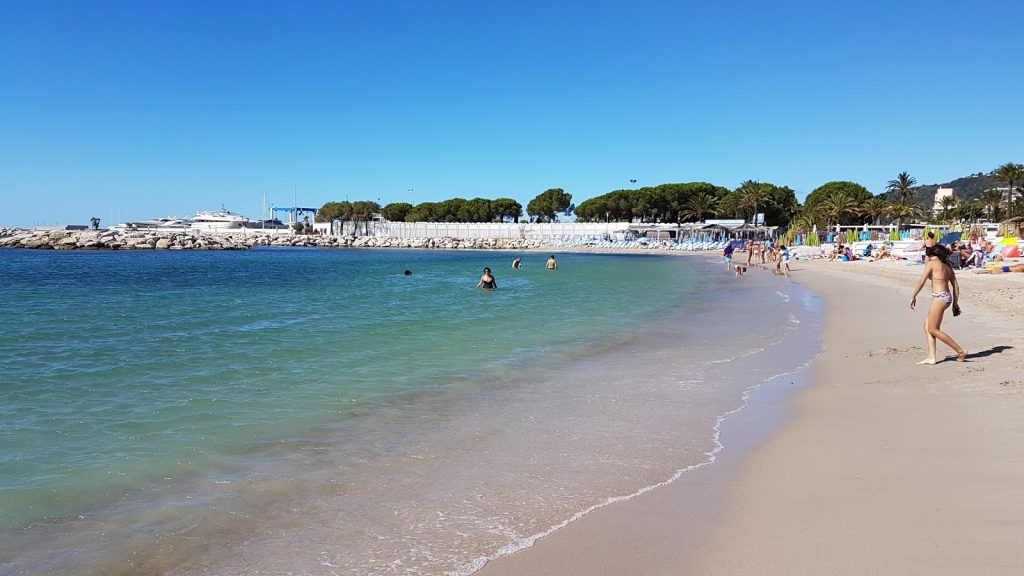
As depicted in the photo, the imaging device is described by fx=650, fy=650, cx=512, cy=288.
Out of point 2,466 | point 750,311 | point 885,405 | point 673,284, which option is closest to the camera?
point 2,466

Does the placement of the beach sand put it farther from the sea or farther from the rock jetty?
the rock jetty

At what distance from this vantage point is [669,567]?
11.3ft

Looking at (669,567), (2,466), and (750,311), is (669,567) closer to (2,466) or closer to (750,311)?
(2,466)

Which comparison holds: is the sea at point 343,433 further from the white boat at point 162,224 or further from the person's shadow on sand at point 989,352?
the white boat at point 162,224

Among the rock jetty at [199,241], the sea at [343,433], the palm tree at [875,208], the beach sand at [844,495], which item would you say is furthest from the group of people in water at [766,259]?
the rock jetty at [199,241]

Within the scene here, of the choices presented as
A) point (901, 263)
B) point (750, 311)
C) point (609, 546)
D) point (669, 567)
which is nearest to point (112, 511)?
point (609, 546)

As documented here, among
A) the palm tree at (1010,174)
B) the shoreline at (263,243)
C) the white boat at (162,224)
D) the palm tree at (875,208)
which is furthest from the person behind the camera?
the white boat at (162,224)

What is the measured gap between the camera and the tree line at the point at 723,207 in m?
74.7

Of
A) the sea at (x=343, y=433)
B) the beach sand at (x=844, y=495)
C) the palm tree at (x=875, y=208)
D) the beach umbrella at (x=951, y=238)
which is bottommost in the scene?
the sea at (x=343, y=433)

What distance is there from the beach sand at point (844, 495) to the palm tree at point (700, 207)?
319 feet

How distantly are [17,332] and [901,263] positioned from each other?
38.3 meters

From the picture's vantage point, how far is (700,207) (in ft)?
332

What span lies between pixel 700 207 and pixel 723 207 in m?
3.41

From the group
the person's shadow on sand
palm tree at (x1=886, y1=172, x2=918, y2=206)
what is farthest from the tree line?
the person's shadow on sand
